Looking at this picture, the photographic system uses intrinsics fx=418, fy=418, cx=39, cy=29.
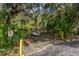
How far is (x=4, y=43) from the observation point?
199 inches

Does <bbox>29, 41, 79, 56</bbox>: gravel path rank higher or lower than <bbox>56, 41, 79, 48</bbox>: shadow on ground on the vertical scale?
lower

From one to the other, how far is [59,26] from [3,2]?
0.73 meters

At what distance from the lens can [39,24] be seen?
5.05m

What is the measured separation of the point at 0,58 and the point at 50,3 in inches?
35.3

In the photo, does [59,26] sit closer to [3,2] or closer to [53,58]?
[53,58]

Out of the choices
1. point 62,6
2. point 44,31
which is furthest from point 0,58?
point 62,6

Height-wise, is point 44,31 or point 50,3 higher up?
point 50,3

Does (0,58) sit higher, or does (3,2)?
(3,2)

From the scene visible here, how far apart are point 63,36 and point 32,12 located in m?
0.47

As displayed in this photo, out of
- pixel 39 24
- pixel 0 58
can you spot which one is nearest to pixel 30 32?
pixel 39 24

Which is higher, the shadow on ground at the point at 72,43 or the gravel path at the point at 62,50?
the shadow on ground at the point at 72,43

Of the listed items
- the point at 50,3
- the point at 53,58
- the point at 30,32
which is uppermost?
the point at 50,3

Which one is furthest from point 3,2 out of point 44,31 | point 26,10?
point 44,31

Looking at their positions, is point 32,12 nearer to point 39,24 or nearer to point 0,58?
point 39,24
